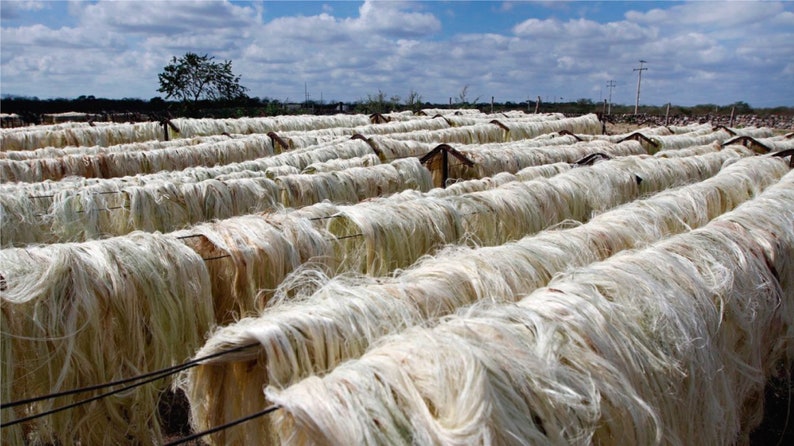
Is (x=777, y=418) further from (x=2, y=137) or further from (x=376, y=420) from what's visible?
(x=2, y=137)

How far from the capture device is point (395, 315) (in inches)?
90.5

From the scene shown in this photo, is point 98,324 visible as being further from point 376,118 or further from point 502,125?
point 376,118

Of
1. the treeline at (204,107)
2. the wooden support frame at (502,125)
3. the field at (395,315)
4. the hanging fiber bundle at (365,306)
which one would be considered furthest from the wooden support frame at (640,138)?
the treeline at (204,107)

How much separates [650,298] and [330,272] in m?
2.19

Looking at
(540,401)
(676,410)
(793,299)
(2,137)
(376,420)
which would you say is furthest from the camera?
(2,137)

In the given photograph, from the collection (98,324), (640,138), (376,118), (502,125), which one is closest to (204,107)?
(376,118)

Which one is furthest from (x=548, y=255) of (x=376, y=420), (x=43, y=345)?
(x=43, y=345)

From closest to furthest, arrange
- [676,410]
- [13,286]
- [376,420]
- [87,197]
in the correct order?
[376,420] → [676,410] → [13,286] → [87,197]

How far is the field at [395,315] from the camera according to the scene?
5.60 feet

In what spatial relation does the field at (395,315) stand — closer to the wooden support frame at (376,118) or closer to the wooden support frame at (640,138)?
the wooden support frame at (640,138)

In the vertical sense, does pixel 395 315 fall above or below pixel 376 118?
below

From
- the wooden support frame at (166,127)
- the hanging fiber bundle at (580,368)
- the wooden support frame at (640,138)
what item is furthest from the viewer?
the wooden support frame at (166,127)

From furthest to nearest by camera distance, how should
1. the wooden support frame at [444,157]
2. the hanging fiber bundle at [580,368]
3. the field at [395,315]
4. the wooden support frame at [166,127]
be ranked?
the wooden support frame at [166,127] < the wooden support frame at [444,157] < the field at [395,315] < the hanging fiber bundle at [580,368]

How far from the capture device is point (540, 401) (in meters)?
1.75
